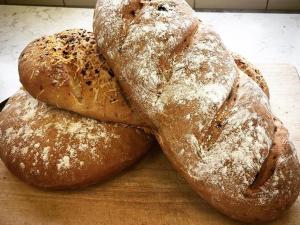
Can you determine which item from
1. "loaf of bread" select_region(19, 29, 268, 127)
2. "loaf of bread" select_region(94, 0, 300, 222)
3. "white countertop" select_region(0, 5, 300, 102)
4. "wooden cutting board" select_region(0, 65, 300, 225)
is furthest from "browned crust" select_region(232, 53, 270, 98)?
"white countertop" select_region(0, 5, 300, 102)

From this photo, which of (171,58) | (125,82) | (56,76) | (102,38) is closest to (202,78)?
(171,58)

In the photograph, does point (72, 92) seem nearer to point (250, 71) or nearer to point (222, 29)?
point (250, 71)

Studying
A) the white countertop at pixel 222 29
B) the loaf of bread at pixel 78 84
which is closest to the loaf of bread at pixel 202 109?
the loaf of bread at pixel 78 84

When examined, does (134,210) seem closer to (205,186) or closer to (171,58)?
(205,186)

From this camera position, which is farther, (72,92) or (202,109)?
(72,92)

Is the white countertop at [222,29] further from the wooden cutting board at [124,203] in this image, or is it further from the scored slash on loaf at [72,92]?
the wooden cutting board at [124,203]

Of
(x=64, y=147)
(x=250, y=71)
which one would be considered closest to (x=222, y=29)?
(x=250, y=71)
